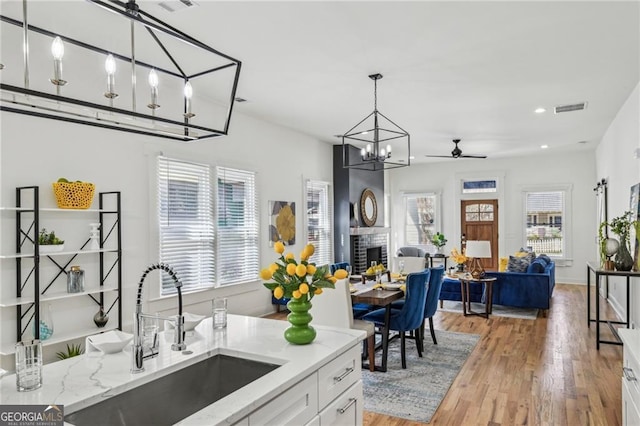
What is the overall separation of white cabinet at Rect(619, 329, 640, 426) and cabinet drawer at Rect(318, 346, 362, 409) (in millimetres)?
1201

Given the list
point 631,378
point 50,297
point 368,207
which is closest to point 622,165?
point 368,207

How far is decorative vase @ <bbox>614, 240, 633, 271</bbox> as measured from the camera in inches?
178

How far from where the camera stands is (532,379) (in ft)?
12.7

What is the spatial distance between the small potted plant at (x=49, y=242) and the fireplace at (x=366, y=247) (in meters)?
5.34

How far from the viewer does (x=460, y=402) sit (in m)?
3.43

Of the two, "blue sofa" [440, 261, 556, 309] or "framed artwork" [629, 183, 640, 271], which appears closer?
"framed artwork" [629, 183, 640, 271]

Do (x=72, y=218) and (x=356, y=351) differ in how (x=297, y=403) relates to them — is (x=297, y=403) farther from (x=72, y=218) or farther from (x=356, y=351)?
(x=72, y=218)

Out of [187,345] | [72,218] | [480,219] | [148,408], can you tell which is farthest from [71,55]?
[480,219]

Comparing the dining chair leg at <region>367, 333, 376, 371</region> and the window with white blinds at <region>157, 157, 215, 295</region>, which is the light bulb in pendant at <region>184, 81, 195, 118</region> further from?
the window with white blinds at <region>157, 157, 215, 295</region>

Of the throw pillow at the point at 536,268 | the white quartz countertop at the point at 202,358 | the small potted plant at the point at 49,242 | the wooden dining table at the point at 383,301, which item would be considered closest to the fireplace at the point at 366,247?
the throw pillow at the point at 536,268

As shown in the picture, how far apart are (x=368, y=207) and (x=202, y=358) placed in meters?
7.30

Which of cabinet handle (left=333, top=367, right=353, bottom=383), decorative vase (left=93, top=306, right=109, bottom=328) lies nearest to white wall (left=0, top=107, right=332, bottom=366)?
decorative vase (left=93, top=306, right=109, bottom=328)

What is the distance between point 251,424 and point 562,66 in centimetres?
446

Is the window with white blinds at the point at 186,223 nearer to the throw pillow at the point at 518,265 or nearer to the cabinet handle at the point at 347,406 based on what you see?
the cabinet handle at the point at 347,406
